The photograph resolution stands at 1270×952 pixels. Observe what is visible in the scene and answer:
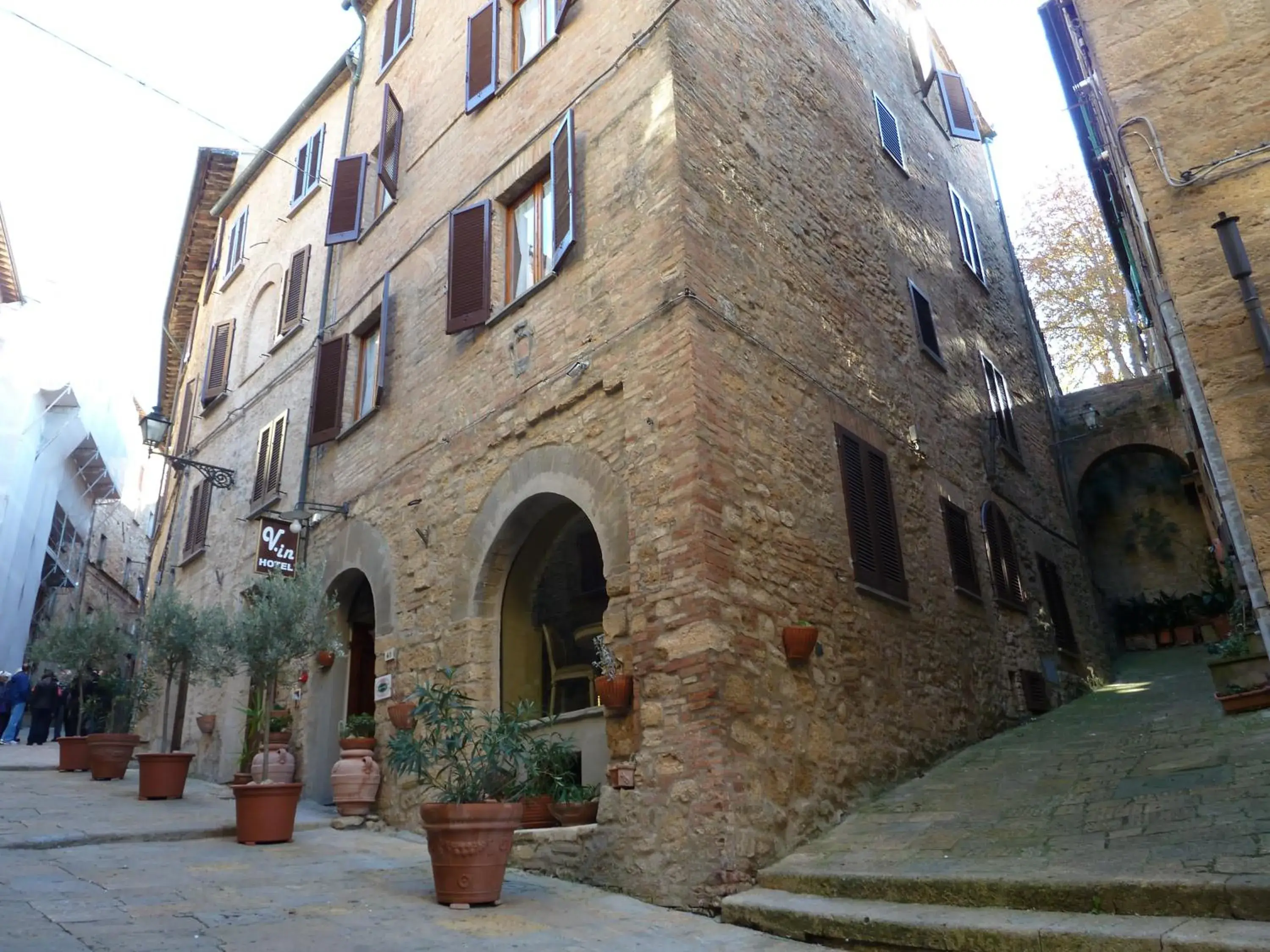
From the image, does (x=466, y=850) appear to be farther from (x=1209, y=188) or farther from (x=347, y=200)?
(x=347, y=200)

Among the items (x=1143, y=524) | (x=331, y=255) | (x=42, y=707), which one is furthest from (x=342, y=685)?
(x=1143, y=524)

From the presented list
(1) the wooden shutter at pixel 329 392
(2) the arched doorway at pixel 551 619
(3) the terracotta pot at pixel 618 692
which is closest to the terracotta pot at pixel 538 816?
(2) the arched doorway at pixel 551 619

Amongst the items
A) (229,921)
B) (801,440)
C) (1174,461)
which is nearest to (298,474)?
(801,440)

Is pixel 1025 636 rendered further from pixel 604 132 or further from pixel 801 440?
pixel 604 132

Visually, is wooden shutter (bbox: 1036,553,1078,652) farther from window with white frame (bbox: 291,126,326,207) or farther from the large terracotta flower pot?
window with white frame (bbox: 291,126,326,207)

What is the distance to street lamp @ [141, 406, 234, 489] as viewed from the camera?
36.2ft

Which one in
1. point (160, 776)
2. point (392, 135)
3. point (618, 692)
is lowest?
point (160, 776)

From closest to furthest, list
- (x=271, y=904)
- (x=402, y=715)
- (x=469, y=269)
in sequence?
(x=271, y=904)
(x=402, y=715)
(x=469, y=269)

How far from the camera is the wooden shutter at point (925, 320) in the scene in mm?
10547

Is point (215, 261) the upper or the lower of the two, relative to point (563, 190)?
upper

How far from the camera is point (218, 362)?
1463cm

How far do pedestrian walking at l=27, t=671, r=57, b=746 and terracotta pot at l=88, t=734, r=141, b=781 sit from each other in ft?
17.6

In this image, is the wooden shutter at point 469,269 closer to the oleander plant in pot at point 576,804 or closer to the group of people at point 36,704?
the oleander plant in pot at point 576,804

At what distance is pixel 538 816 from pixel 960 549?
5.28m
